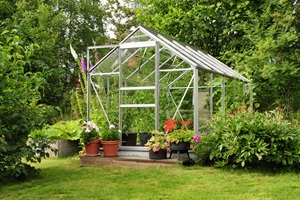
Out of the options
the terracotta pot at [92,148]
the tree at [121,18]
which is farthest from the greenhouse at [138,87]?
the tree at [121,18]

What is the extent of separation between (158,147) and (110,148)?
1033 mm

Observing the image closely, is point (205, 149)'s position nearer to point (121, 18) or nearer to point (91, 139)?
point (91, 139)

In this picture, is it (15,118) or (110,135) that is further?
(110,135)

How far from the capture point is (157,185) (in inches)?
202

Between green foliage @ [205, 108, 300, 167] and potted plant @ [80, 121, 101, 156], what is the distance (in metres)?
2.17

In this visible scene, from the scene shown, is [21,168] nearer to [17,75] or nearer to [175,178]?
[17,75]

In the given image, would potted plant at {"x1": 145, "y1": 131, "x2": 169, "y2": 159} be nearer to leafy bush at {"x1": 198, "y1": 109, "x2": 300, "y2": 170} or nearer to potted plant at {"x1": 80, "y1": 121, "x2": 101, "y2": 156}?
leafy bush at {"x1": 198, "y1": 109, "x2": 300, "y2": 170}

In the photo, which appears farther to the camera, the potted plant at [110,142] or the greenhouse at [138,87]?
the greenhouse at [138,87]

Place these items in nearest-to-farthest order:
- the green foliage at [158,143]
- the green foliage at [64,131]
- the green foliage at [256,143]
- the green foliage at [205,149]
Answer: the green foliage at [256,143] < the green foliage at [205,149] < the green foliage at [158,143] < the green foliage at [64,131]

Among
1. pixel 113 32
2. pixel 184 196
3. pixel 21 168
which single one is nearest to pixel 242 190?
pixel 184 196

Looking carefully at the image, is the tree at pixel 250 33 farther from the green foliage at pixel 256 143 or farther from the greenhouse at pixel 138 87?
the green foliage at pixel 256 143

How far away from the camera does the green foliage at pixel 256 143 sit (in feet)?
18.5

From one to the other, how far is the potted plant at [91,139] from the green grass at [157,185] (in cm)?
79

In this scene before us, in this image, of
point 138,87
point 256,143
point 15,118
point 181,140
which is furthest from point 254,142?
point 15,118
